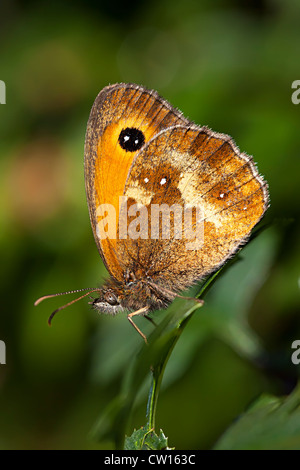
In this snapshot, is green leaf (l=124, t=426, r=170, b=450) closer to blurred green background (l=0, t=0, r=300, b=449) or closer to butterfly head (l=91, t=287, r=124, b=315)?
blurred green background (l=0, t=0, r=300, b=449)

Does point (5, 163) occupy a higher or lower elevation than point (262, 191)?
higher

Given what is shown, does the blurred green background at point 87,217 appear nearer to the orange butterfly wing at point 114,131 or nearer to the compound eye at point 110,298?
the compound eye at point 110,298

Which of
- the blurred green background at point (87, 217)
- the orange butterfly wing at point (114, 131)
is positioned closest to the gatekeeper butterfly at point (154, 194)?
the orange butterfly wing at point (114, 131)

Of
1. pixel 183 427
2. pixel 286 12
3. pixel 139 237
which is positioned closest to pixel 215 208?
pixel 139 237

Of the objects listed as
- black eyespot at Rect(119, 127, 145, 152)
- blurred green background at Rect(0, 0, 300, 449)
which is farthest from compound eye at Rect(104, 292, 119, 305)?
black eyespot at Rect(119, 127, 145, 152)

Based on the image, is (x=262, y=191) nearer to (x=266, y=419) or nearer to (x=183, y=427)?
(x=266, y=419)

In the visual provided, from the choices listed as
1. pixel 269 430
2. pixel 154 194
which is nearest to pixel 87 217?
pixel 154 194
